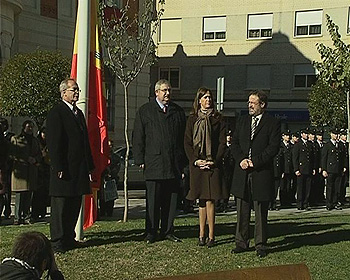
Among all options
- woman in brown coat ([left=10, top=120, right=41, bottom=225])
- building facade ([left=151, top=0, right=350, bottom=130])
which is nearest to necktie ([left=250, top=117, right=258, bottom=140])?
woman in brown coat ([left=10, top=120, right=41, bottom=225])

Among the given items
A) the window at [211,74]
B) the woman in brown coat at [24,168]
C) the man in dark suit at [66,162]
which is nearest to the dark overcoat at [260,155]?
the man in dark suit at [66,162]

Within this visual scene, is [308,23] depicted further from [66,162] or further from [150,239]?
[66,162]

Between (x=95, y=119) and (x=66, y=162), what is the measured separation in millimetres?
1973

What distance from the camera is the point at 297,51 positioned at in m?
45.1

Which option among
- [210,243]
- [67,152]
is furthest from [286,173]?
[67,152]

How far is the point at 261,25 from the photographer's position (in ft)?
150

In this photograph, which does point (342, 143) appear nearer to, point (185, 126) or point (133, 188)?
point (133, 188)

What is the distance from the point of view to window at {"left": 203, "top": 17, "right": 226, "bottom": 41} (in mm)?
47062

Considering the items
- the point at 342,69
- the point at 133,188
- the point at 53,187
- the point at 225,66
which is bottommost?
the point at 133,188

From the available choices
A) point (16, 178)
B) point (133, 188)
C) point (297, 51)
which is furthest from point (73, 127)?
point (297, 51)

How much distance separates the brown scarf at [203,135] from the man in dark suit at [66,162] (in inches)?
55.7

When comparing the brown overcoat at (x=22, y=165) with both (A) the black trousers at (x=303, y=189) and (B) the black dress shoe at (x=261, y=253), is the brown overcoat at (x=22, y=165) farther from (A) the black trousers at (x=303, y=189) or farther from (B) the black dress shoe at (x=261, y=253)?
(A) the black trousers at (x=303, y=189)

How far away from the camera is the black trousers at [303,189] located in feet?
51.3

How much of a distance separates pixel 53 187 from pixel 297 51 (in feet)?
129
